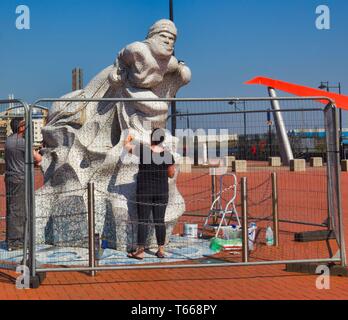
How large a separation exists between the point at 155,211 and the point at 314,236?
3.46 m

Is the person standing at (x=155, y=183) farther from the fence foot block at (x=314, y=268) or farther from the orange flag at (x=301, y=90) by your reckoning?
the orange flag at (x=301, y=90)

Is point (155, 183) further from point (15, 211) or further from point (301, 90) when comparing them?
point (301, 90)

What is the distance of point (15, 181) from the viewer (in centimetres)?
947

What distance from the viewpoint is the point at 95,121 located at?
10.7 m

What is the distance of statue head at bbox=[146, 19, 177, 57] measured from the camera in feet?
32.9

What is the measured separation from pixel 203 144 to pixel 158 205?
2921 millimetres

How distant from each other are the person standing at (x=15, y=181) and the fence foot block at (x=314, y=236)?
4.65 metres

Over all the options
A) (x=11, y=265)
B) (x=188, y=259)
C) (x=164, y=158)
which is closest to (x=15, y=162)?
(x=11, y=265)

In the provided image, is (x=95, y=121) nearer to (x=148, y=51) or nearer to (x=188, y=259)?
(x=148, y=51)

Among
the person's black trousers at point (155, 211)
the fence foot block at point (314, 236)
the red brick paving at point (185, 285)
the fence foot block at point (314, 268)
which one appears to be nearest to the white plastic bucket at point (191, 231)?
the fence foot block at point (314, 236)

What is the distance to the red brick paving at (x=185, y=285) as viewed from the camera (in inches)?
274

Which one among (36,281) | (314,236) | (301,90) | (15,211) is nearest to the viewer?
(36,281)

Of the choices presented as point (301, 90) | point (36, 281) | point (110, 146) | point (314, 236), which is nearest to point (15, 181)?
point (110, 146)
